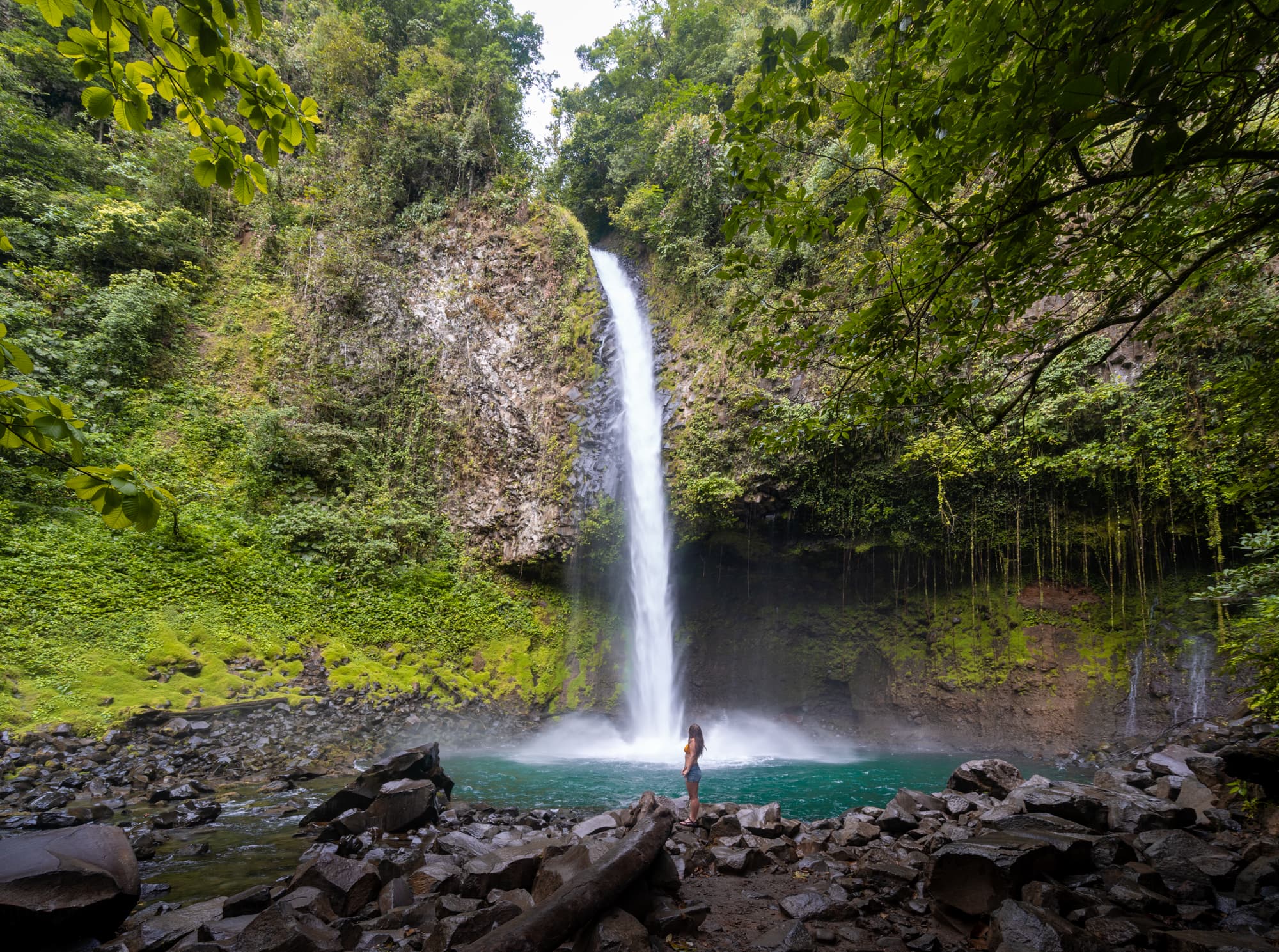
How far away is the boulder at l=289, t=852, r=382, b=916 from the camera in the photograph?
3527 millimetres

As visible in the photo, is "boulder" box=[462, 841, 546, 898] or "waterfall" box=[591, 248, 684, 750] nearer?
"boulder" box=[462, 841, 546, 898]

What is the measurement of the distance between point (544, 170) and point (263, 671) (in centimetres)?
1857

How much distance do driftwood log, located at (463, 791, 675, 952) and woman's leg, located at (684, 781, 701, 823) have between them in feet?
7.39

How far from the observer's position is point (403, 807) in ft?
17.0

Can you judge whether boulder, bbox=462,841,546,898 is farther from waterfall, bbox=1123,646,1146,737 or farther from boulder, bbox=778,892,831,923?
waterfall, bbox=1123,646,1146,737

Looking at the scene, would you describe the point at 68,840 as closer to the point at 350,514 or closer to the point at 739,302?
the point at 739,302

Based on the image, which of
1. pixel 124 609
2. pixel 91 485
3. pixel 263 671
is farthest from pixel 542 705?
pixel 91 485

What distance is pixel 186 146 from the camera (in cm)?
1530

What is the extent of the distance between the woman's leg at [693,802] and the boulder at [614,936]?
2.88 m

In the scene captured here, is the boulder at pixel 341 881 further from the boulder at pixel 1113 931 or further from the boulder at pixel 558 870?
the boulder at pixel 1113 931

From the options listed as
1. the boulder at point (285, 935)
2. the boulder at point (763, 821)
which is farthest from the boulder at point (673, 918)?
the boulder at point (763, 821)

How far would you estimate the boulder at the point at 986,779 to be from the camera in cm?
605


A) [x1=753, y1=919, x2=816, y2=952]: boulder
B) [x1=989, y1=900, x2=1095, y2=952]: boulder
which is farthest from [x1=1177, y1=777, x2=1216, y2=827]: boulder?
[x1=753, y1=919, x2=816, y2=952]: boulder

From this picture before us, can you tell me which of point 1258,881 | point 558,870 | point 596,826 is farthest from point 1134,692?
point 558,870
